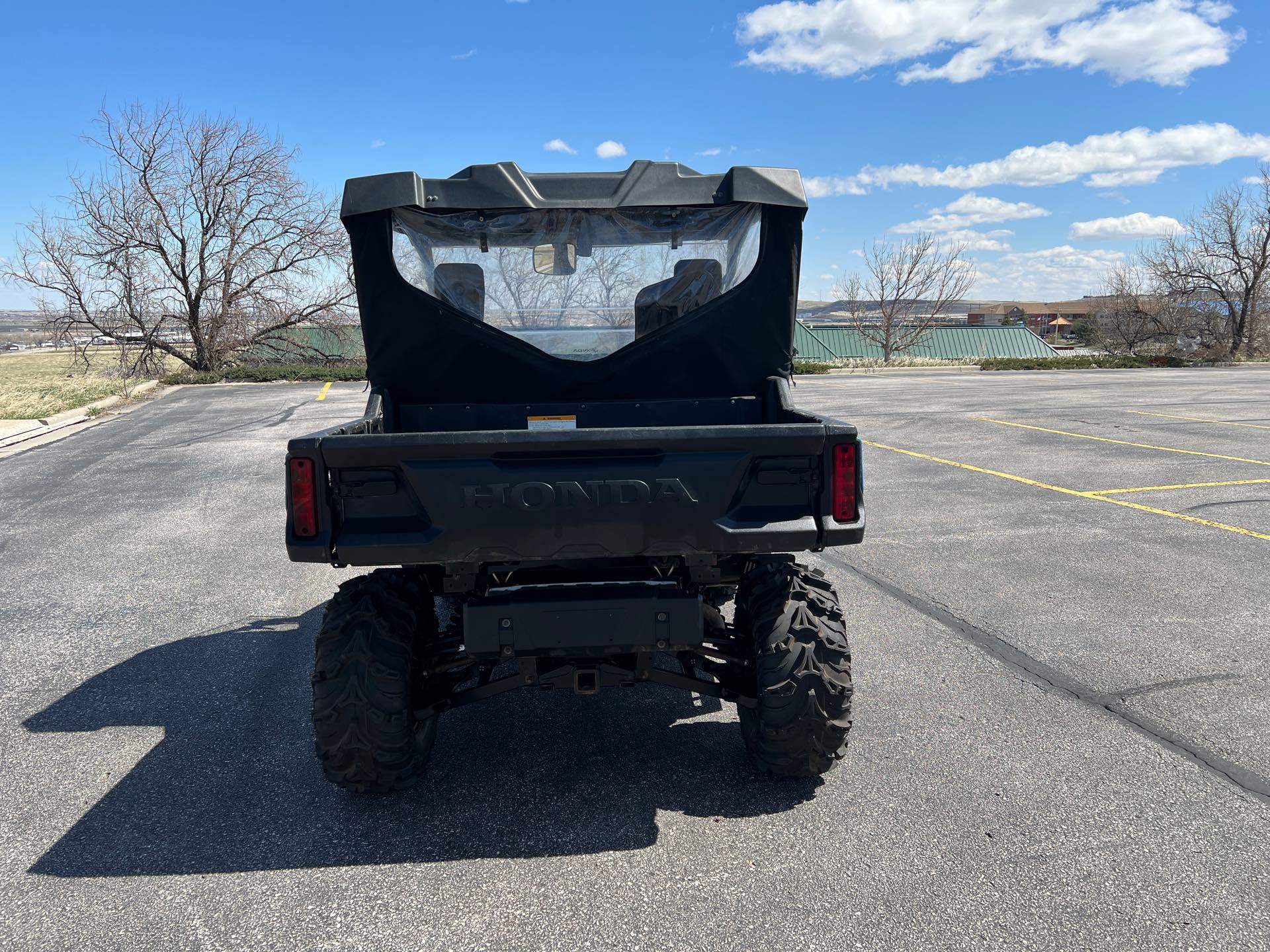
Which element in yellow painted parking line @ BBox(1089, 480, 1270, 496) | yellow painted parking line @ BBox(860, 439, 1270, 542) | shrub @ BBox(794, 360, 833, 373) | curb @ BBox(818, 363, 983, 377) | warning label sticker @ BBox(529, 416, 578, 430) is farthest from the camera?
curb @ BBox(818, 363, 983, 377)

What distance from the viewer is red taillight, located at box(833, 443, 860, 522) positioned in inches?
120

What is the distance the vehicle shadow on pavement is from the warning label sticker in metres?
1.36

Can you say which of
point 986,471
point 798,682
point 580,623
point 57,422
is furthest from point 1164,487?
point 57,422

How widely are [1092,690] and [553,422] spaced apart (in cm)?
303

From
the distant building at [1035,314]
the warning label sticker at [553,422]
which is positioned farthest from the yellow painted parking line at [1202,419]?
the distant building at [1035,314]

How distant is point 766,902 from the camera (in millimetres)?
2688

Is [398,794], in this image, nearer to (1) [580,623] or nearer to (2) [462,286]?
(1) [580,623]

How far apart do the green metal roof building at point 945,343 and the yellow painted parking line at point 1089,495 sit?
3855 cm

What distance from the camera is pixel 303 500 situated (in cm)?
292

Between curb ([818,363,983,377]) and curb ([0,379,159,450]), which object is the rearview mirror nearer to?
curb ([0,379,159,450])

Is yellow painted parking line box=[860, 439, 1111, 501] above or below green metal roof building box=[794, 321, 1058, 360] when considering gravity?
below

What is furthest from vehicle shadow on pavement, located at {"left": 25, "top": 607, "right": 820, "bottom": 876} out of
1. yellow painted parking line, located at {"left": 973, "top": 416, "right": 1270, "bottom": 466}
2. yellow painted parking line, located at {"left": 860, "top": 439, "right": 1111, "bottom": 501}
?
yellow painted parking line, located at {"left": 973, "top": 416, "right": 1270, "bottom": 466}

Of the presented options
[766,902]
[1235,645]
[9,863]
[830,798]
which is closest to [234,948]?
[9,863]

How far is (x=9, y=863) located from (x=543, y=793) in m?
1.86
